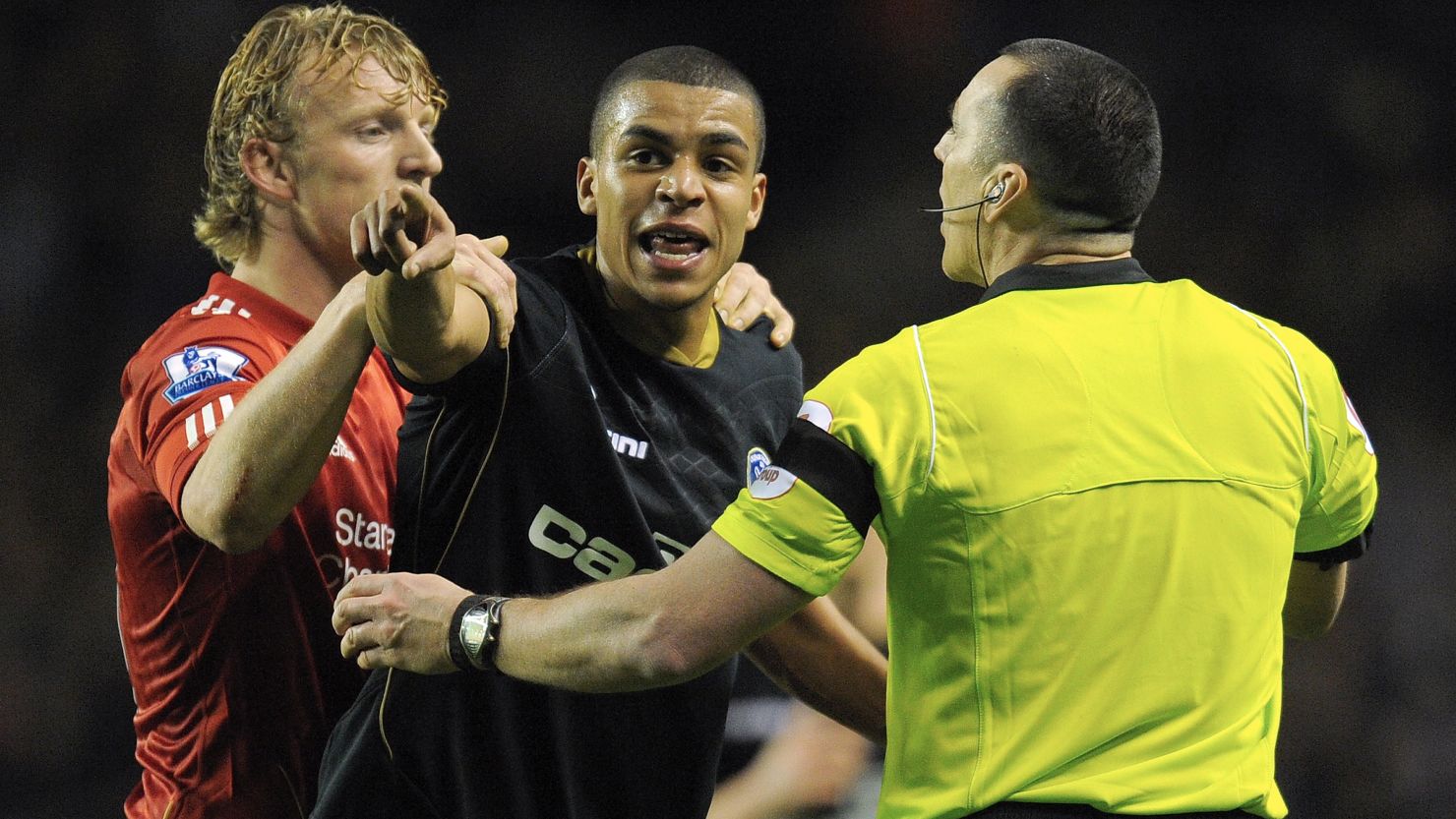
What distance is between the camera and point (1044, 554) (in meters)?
2.09

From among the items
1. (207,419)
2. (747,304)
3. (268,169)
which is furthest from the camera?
(268,169)

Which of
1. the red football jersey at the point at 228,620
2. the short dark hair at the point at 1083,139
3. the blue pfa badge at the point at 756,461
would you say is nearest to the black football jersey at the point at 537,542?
the blue pfa badge at the point at 756,461

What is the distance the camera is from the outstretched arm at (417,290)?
7.22ft

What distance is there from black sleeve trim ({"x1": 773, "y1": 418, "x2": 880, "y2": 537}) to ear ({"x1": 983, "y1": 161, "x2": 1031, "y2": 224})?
0.50 meters

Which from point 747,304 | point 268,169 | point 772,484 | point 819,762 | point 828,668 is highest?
point 268,169

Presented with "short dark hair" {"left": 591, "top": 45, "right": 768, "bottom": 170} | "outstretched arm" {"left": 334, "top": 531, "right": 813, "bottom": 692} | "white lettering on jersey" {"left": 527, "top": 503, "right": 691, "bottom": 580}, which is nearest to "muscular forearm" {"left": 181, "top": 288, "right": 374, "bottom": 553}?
"outstretched arm" {"left": 334, "top": 531, "right": 813, "bottom": 692}

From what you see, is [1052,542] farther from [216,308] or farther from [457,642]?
[216,308]

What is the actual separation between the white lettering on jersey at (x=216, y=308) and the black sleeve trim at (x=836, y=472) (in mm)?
1574

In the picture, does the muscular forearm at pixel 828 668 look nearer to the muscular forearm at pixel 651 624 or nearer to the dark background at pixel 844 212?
the muscular forearm at pixel 651 624

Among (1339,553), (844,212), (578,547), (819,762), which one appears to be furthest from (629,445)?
(844,212)

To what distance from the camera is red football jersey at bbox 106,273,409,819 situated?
300cm

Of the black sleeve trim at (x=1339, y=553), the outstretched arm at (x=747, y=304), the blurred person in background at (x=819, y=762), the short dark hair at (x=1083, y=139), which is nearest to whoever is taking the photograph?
the short dark hair at (x=1083, y=139)

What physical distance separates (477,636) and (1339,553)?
4.60 feet

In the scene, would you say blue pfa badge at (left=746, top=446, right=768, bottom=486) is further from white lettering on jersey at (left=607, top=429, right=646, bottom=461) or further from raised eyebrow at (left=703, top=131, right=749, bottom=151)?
raised eyebrow at (left=703, top=131, right=749, bottom=151)
